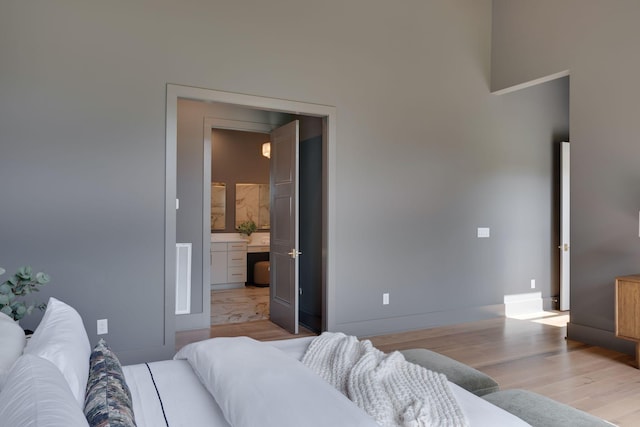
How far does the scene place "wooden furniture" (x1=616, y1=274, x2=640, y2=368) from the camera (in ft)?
12.6

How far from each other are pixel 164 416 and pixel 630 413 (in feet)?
10.0

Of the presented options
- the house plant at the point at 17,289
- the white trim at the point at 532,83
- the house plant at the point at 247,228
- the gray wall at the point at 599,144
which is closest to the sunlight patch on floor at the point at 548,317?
the gray wall at the point at 599,144

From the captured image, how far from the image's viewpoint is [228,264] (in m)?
8.14

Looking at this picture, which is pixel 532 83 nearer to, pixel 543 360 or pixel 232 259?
pixel 543 360

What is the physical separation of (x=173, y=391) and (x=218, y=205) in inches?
281

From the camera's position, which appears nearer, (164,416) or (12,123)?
(164,416)

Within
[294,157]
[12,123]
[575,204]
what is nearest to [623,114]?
[575,204]

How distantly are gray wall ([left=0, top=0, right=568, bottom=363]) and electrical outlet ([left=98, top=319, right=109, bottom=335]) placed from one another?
0.05 metres

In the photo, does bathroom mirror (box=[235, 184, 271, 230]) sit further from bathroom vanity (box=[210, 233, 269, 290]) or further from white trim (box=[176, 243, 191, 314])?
white trim (box=[176, 243, 191, 314])

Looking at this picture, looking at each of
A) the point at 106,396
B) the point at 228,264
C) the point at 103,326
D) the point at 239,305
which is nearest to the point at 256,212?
the point at 228,264

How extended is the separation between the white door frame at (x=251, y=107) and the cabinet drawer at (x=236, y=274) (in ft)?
9.63

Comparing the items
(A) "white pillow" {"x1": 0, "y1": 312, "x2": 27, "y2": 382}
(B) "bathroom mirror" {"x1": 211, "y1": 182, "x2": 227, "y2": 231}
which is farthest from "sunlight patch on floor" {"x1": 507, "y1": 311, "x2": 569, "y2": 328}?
(B) "bathroom mirror" {"x1": 211, "y1": 182, "x2": 227, "y2": 231}

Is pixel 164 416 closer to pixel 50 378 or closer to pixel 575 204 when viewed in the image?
pixel 50 378

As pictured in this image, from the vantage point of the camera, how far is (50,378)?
1.08 metres
